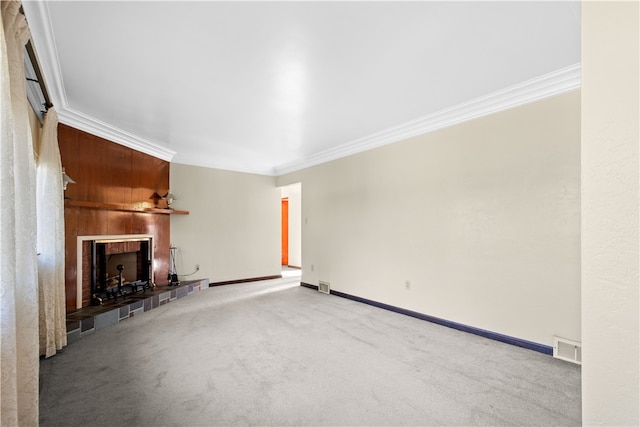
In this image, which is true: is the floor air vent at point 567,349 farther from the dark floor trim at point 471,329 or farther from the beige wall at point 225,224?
the beige wall at point 225,224

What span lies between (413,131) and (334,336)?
2.66 metres

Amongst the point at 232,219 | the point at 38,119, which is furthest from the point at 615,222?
the point at 232,219

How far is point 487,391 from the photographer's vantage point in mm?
2021

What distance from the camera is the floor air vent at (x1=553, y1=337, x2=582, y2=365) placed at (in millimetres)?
2395

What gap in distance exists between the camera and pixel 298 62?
2.28 m

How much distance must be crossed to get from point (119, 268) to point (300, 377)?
3258mm

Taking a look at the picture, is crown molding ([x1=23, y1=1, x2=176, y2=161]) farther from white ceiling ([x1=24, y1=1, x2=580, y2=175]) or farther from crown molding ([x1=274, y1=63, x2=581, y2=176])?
crown molding ([x1=274, y1=63, x2=581, y2=176])

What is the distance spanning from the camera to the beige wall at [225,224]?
523 cm

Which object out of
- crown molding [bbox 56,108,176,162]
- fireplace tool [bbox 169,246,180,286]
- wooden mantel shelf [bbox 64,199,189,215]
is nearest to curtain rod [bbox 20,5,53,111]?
crown molding [bbox 56,108,176,162]

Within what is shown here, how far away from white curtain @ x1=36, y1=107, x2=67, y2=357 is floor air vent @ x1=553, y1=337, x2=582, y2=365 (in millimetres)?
4462

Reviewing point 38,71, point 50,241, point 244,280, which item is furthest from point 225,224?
point 38,71

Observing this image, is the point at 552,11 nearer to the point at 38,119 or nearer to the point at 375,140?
the point at 375,140

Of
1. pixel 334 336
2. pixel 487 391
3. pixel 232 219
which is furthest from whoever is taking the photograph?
pixel 232 219

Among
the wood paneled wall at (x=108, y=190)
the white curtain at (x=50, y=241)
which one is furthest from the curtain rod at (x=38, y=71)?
the wood paneled wall at (x=108, y=190)
